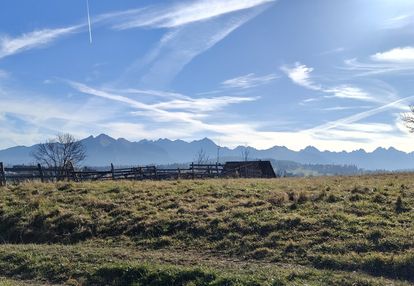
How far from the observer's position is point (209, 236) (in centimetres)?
1518

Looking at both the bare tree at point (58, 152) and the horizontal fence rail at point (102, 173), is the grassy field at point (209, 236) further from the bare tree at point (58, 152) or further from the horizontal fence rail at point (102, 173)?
the bare tree at point (58, 152)

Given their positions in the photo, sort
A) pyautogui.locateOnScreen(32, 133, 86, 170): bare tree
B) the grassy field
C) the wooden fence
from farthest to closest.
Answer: pyautogui.locateOnScreen(32, 133, 86, 170): bare tree → the wooden fence → the grassy field

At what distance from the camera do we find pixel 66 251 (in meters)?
14.0

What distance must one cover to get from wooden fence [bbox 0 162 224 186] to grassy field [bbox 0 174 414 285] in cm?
693

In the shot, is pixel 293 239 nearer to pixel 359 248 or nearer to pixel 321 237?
pixel 321 237

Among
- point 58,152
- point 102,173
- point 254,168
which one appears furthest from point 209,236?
point 58,152

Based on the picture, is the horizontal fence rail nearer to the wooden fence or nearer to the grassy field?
the wooden fence

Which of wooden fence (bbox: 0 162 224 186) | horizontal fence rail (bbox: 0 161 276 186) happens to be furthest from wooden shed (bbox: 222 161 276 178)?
wooden fence (bbox: 0 162 224 186)

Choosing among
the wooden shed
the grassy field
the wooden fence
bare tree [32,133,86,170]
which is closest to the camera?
the grassy field

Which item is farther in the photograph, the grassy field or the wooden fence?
the wooden fence

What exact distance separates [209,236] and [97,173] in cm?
2029

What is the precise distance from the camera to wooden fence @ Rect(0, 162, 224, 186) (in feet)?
96.7

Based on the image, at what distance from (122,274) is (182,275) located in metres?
1.58

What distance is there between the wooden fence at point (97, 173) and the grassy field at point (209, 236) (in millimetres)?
6926
